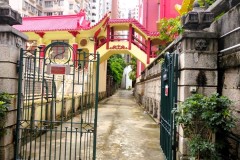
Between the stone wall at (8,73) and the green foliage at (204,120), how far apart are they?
11.1 feet

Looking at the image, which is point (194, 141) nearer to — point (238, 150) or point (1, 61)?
point (238, 150)

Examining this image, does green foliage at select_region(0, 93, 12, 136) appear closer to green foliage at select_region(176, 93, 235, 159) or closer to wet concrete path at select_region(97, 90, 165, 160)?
wet concrete path at select_region(97, 90, 165, 160)

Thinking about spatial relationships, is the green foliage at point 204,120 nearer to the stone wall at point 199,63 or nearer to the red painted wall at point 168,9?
the stone wall at point 199,63

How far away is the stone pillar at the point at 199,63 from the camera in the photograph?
175 inches

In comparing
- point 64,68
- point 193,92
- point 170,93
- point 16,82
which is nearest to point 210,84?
point 193,92

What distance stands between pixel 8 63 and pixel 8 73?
0.66 ft

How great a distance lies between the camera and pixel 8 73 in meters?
4.79

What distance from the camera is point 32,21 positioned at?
73.0 ft

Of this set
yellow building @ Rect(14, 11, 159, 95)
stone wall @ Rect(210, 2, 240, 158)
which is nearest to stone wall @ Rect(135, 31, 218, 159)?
stone wall @ Rect(210, 2, 240, 158)

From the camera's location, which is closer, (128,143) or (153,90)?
(128,143)

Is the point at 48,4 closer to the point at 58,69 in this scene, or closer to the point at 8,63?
the point at 8,63

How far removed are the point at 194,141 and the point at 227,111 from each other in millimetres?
742

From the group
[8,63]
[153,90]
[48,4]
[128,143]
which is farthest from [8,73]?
[48,4]

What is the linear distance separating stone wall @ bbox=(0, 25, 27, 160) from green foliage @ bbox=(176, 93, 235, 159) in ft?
11.1
